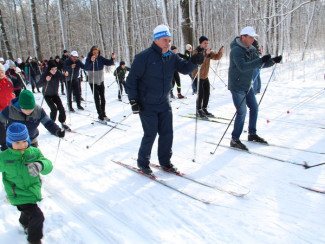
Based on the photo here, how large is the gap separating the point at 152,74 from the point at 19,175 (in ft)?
6.10

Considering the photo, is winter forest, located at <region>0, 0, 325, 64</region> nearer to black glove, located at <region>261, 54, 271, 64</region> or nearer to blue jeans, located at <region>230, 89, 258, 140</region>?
blue jeans, located at <region>230, 89, 258, 140</region>

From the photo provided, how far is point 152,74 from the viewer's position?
10.9 feet

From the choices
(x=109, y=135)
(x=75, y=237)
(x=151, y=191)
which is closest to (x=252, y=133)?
(x=151, y=191)

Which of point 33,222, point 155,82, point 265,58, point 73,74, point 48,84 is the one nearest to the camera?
point 33,222

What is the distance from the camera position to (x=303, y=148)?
4.48 meters

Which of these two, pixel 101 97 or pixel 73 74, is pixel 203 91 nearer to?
pixel 101 97

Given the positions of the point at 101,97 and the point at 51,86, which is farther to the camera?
the point at 101,97

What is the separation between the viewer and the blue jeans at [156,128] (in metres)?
3.49

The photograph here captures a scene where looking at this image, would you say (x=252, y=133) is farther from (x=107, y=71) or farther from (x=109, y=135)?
(x=107, y=71)

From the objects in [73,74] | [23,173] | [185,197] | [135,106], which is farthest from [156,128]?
[73,74]

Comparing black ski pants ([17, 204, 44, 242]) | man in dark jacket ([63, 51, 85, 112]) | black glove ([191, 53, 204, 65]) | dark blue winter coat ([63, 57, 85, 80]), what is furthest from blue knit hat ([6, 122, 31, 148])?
man in dark jacket ([63, 51, 85, 112])

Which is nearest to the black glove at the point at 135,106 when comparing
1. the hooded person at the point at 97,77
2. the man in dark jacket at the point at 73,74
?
the hooded person at the point at 97,77

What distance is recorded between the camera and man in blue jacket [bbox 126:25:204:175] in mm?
3277

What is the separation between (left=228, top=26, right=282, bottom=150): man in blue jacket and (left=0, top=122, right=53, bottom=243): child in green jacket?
10.4ft
